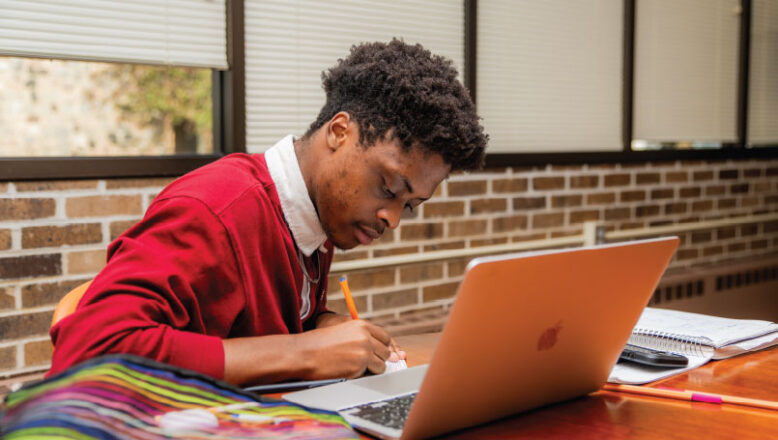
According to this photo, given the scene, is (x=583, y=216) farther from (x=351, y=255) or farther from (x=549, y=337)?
(x=549, y=337)

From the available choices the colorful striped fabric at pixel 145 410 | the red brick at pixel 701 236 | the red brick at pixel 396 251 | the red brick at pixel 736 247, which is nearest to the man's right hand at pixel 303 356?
the colorful striped fabric at pixel 145 410

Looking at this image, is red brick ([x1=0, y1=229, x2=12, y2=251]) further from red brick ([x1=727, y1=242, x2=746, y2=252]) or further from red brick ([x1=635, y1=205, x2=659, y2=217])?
red brick ([x1=727, y1=242, x2=746, y2=252])

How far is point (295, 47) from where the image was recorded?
234 cm

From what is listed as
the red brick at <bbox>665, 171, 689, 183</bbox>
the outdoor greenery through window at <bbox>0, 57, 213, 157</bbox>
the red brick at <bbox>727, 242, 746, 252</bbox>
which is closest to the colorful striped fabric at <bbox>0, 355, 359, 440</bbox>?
the outdoor greenery through window at <bbox>0, 57, 213, 157</bbox>

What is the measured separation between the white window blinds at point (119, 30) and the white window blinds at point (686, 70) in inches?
82.5

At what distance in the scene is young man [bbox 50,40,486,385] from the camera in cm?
98

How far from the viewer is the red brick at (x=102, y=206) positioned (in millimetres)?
1920

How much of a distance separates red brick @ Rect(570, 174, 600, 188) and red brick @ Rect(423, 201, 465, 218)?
2.11 ft

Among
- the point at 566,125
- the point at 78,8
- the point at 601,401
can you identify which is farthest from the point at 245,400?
the point at 566,125

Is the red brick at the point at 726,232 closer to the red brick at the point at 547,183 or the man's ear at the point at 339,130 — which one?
the red brick at the point at 547,183

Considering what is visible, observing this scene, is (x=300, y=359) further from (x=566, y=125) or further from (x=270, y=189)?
(x=566, y=125)

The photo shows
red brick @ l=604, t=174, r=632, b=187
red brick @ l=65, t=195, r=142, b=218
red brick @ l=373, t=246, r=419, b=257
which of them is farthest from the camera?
red brick @ l=604, t=174, r=632, b=187

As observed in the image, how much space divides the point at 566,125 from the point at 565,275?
7.96 ft

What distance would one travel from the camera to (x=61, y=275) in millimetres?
1916
